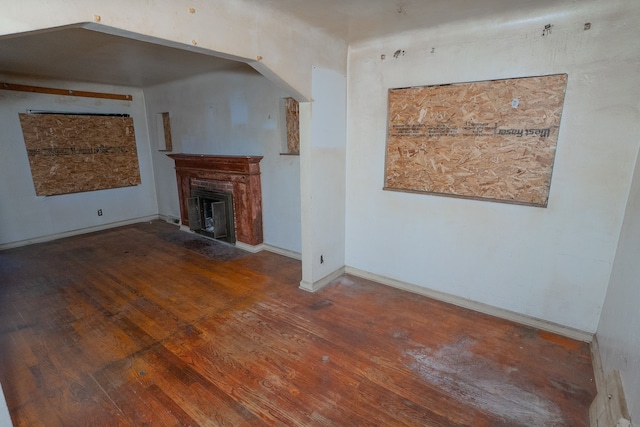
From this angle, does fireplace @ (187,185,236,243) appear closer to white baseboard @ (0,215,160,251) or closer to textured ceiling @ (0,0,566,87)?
white baseboard @ (0,215,160,251)

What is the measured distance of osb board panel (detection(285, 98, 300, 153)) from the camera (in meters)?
3.96

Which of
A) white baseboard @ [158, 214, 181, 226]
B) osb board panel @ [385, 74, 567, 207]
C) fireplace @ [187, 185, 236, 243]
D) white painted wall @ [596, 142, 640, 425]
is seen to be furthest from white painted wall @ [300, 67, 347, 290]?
white baseboard @ [158, 214, 181, 226]

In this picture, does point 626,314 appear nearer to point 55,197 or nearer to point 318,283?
point 318,283

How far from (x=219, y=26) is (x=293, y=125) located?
197 centimetres

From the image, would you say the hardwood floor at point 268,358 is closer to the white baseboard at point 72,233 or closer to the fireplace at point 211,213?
the fireplace at point 211,213

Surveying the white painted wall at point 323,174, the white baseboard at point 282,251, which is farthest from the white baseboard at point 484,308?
the white baseboard at point 282,251

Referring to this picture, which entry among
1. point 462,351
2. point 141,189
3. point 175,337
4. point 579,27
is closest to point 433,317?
point 462,351

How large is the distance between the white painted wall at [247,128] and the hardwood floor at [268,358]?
1068 millimetres

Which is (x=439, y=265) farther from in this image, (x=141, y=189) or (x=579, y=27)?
(x=141, y=189)

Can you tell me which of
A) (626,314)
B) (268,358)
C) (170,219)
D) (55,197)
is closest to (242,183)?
(170,219)

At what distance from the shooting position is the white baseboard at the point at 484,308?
246 centimetres

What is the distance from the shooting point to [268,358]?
2.26 metres

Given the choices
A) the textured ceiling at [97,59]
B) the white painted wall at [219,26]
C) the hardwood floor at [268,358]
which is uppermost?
the textured ceiling at [97,59]

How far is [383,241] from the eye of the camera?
3357mm
